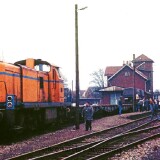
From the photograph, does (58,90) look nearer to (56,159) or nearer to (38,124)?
(38,124)

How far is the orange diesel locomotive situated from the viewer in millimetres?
15716

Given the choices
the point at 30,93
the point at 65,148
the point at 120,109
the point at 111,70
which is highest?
the point at 111,70

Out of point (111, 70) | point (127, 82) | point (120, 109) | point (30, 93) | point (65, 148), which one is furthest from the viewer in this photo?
point (111, 70)

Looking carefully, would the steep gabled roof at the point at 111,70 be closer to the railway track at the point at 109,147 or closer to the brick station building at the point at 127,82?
the brick station building at the point at 127,82

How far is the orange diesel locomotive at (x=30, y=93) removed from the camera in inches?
619

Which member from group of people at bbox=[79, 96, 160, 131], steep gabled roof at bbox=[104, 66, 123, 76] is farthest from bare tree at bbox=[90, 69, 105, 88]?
group of people at bbox=[79, 96, 160, 131]

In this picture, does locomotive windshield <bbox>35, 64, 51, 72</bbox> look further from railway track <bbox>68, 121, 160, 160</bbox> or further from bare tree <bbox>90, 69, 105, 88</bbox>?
bare tree <bbox>90, 69, 105, 88</bbox>

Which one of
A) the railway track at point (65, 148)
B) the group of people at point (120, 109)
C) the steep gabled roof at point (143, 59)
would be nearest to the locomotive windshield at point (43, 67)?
the group of people at point (120, 109)

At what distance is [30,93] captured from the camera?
18.5 m

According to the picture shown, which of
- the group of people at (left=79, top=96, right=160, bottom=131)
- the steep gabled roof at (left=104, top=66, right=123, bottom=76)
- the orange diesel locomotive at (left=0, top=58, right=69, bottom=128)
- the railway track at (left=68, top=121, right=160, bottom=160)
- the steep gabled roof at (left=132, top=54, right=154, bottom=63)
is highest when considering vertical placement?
the steep gabled roof at (left=132, top=54, right=154, bottom=63)

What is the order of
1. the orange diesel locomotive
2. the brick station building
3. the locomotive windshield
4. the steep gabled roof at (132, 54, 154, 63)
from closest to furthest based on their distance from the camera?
the orange diesel locomotive → the locomotive windshield → the brick station building → the steep gabled roof at (132, 54, 154, 63)

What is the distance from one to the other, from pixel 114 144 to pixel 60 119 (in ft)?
29.6

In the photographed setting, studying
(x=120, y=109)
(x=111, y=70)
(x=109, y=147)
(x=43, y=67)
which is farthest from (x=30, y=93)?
(x=111, y=70)

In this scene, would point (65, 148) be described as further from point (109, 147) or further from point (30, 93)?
point (30, 93)
